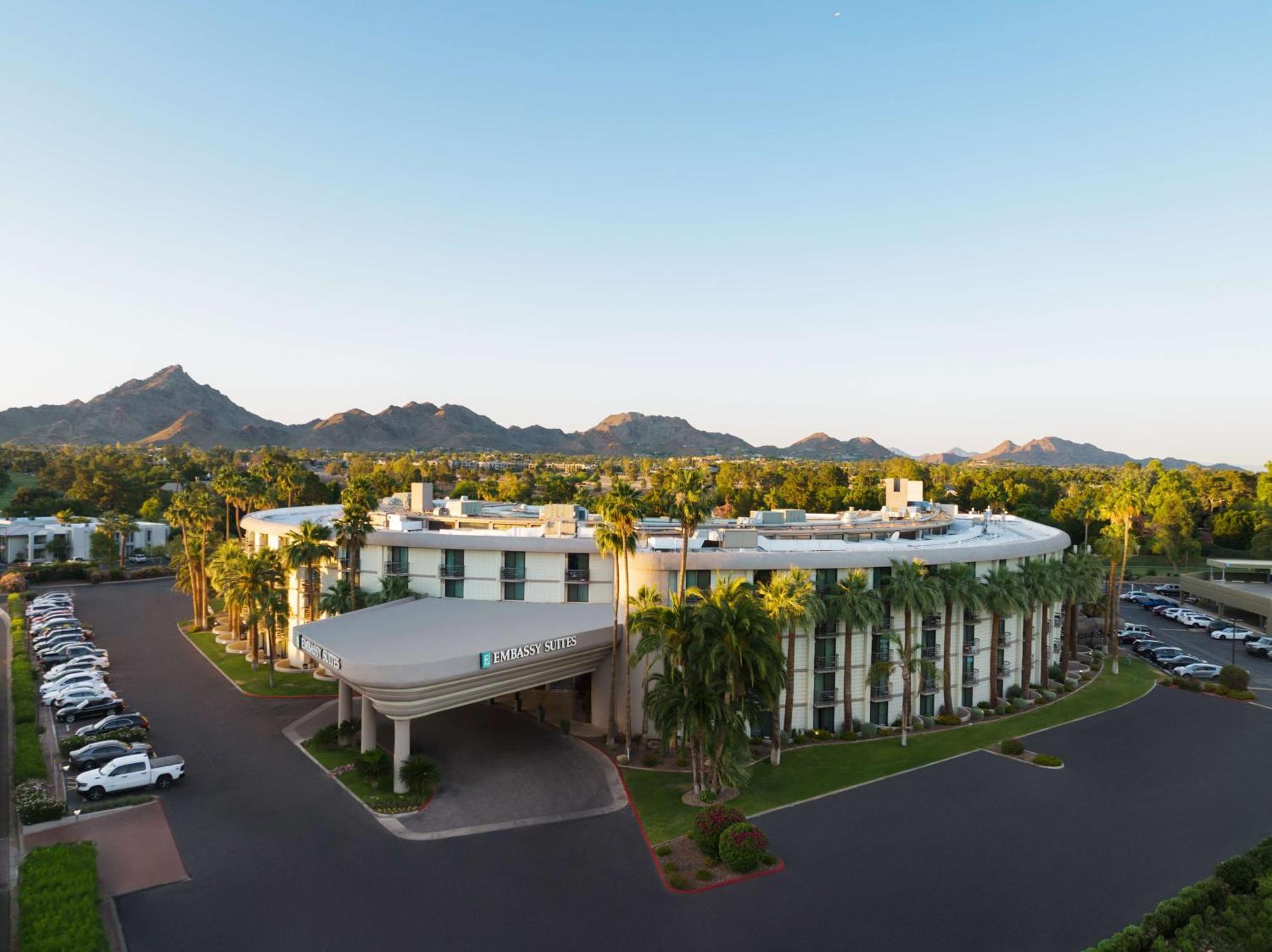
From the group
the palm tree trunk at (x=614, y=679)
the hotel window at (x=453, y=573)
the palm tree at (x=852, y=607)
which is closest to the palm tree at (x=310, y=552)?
the hotel window at (x=453, y=573)

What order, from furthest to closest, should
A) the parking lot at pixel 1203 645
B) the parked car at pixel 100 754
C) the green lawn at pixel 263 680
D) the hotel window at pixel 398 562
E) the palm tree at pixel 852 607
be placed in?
the parking lot at pixel 1203 645 → the hotel window at pixel 398 562 → the green lawn at pixel 263 680 → the palm tree at pixel 852 607 → the parked car at pixel 100 754

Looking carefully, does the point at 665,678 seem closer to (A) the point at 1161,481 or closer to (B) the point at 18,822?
(B) the point at 18,822

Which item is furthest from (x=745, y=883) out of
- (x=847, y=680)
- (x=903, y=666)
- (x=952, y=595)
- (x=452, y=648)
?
(x=952, y=595)

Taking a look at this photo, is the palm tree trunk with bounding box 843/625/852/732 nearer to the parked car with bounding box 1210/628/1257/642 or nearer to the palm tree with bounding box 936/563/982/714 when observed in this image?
the palm tree with bounding box 936/563/982/714

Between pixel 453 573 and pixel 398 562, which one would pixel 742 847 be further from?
pixel 398 562

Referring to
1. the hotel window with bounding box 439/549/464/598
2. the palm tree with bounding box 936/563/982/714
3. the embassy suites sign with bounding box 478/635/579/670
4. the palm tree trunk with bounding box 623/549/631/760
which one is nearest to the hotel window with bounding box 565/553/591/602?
the palm tree trunk with bounding box 623/549/631/760

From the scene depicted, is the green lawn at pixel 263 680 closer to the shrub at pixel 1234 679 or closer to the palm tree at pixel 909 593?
the palm tree at pixel 909 593
